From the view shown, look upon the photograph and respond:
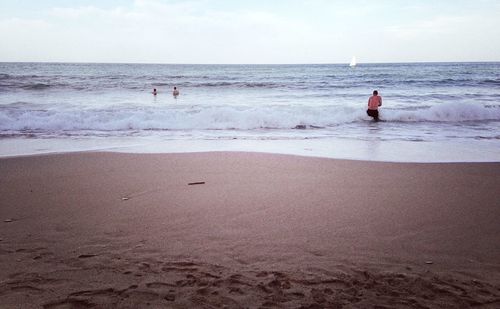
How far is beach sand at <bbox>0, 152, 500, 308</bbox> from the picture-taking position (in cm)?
284

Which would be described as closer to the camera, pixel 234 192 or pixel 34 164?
pixel 234 192

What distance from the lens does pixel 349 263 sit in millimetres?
3318

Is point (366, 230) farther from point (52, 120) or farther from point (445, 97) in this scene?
point (445, 97)

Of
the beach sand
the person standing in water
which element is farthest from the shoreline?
the person standing in water

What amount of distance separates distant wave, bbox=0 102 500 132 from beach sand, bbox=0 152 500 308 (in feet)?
23.5

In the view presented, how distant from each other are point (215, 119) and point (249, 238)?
1153 centimetres

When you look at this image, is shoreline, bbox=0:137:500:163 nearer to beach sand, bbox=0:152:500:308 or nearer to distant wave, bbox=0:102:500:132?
beach sand, bbox=0:152:500:308

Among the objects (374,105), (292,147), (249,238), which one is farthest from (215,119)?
(249,238)

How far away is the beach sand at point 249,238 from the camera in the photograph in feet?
9.30

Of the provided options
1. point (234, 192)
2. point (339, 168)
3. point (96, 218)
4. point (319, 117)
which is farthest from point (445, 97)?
point (96, 218)

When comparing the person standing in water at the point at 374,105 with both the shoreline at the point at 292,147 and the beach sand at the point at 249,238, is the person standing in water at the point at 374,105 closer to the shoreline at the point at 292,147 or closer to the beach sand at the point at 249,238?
the shoreline at the point at 292,147

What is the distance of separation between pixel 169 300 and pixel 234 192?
2638 millimetres

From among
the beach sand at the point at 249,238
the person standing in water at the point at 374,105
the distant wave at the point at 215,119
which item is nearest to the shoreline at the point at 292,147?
the beach sand at the point at 249,238

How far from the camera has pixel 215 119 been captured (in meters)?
15.1
